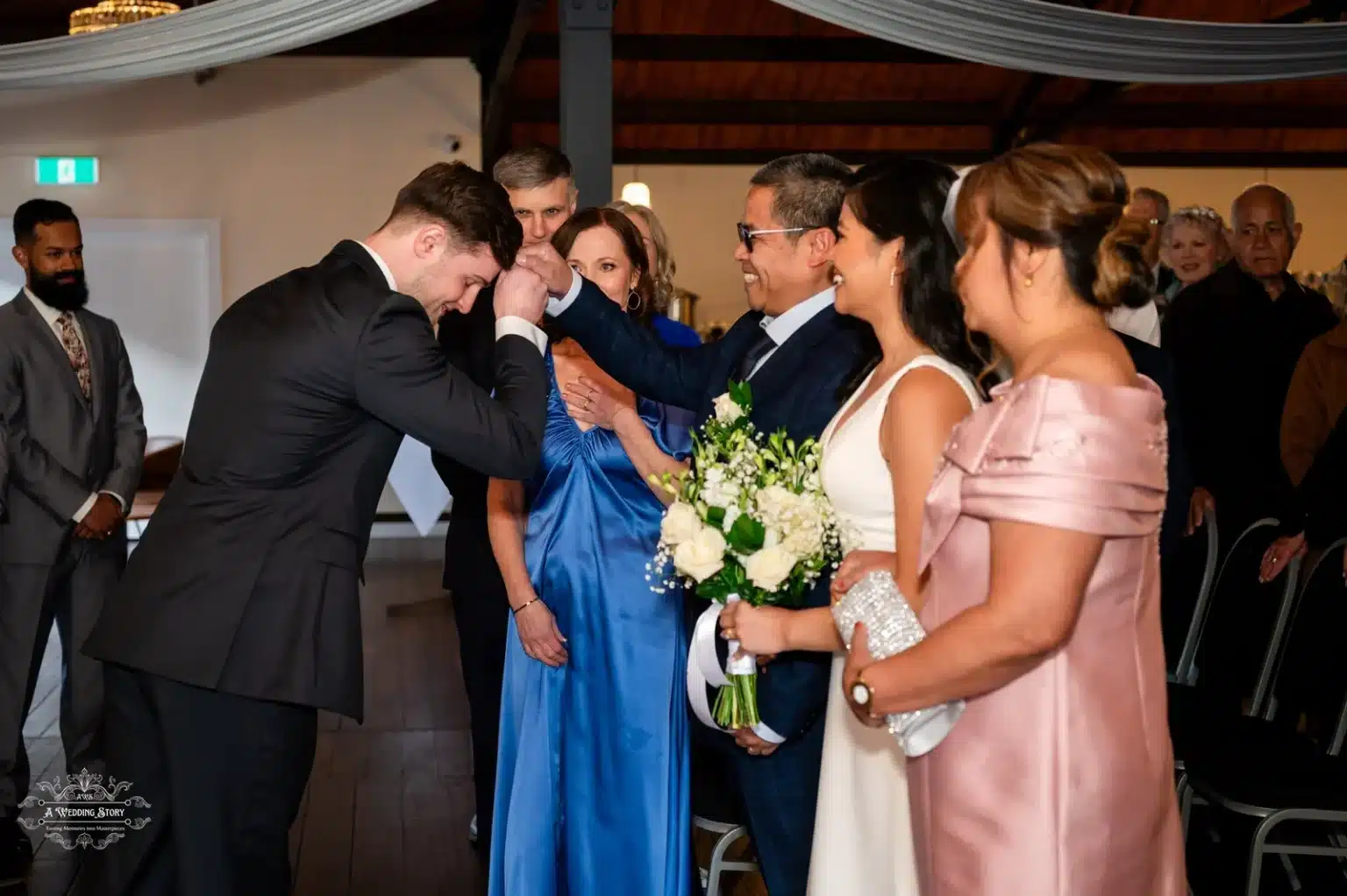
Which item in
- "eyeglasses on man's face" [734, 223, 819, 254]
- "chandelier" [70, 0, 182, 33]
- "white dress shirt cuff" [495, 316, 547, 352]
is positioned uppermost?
"chandelier" [70, 0, 182, 33]

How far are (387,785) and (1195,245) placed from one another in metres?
3.55

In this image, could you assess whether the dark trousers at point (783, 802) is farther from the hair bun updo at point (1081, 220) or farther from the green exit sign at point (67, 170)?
the green exit sign at point (67, 170)

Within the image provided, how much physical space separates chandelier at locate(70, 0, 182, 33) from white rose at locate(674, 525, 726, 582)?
5311mm

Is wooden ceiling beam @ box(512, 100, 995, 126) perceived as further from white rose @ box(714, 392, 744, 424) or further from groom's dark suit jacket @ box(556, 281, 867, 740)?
white rose @ box(714, 392, 744, 424)

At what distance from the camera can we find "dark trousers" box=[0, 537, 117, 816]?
167 inches

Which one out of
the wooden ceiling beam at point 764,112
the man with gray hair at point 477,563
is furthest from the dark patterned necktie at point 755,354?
the wooden ceiling beam at point 764,112

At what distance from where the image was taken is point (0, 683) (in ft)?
14.0

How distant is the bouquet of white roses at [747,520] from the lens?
2.15 m

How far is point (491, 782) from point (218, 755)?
1434 millimetres

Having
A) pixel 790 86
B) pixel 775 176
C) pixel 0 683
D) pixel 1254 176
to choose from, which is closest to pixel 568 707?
pixel 775 176

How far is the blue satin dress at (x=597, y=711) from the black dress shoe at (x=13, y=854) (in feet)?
5.31

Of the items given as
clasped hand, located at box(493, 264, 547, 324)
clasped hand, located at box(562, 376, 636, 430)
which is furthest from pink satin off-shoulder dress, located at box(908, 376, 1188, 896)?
clasped hand, located at box(562, 376, 636, 430)

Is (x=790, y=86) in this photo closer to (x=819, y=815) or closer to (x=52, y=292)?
(x=52, y=292)

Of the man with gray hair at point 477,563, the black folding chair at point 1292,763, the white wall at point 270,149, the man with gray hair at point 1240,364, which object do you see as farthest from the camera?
the white wall at point 270,149
